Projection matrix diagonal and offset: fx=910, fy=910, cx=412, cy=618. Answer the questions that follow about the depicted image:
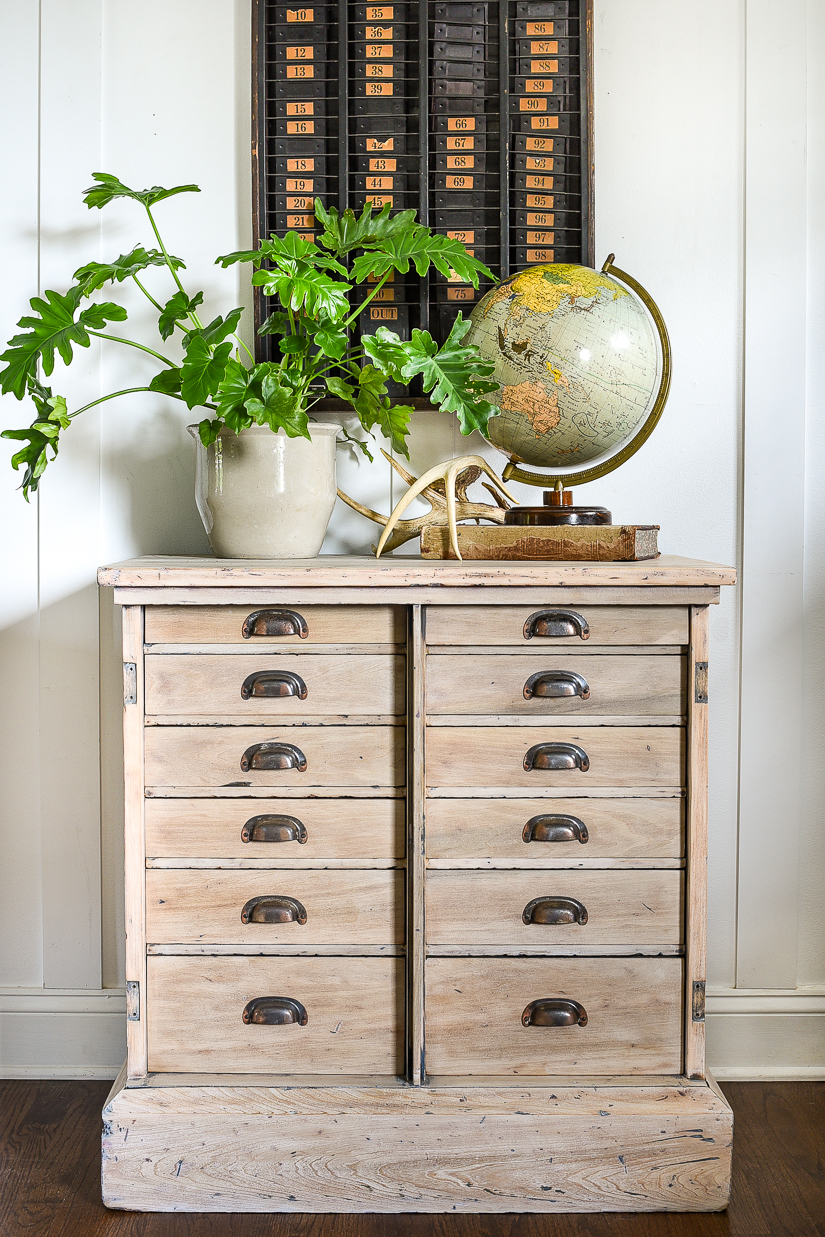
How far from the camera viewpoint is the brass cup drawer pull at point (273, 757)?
1526 millimetres

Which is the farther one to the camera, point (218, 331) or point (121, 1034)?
point (121, 1034)

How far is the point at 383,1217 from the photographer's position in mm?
1521

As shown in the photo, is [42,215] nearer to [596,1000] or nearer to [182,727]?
[182,727]

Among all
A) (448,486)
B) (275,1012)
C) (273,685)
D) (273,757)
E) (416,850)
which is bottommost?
(275,1012)

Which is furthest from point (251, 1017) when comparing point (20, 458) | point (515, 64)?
point (515, 64)

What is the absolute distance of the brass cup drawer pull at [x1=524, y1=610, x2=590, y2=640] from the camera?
4.95ft

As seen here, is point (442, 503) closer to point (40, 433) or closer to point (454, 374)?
point (454, 374)

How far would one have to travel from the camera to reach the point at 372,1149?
4.97 ft

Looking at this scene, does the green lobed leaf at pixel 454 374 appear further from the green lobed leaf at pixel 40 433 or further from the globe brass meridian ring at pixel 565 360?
the green lobed leaf at pixel 40 433

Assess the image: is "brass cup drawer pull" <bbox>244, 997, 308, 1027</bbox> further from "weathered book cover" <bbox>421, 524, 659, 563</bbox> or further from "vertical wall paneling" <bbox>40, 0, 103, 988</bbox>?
"weathered book cover" <bbox>421, 524, 659, 563</bbox>

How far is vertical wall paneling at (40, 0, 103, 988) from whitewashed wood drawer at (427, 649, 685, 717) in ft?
2.95

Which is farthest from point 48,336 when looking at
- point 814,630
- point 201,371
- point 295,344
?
point 814,630

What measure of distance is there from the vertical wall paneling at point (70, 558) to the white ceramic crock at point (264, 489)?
43 cm

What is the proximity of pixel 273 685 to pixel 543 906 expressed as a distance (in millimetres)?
587
